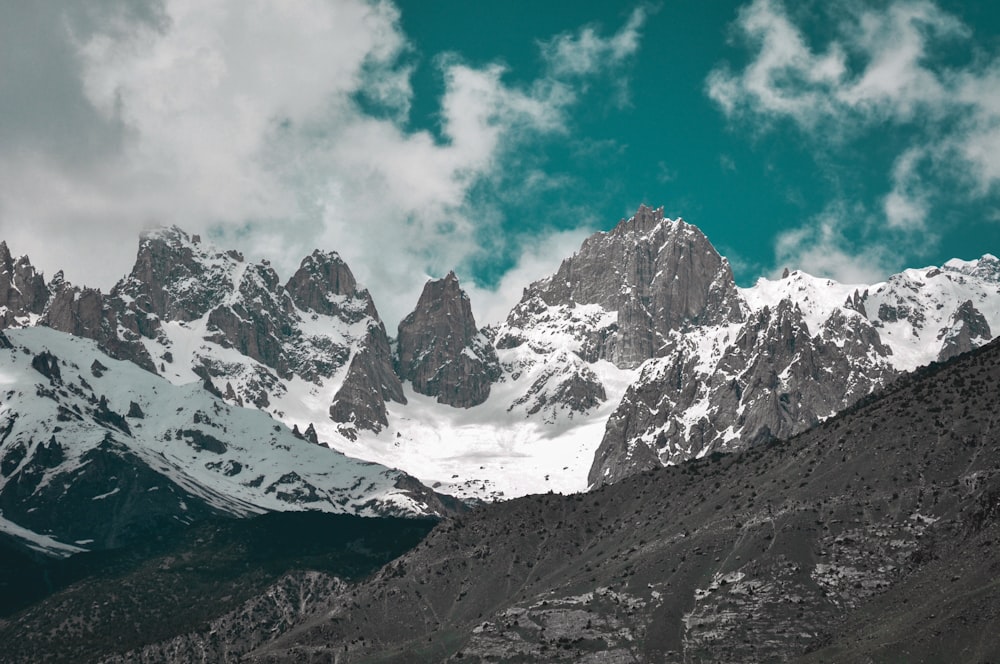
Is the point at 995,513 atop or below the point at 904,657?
atop

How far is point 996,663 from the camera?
6383 inches

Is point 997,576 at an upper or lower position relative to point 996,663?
upper

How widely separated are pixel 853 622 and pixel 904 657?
66.9 feet

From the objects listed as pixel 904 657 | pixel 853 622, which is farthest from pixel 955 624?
pixel 853 622

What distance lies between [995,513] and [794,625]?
95.5 ft

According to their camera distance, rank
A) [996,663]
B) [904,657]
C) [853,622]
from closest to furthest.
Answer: [996,663]
[904,657]
[853,622]

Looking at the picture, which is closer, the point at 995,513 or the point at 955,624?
the point at 955,624

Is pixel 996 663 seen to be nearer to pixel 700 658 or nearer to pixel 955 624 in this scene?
pixel 955 624

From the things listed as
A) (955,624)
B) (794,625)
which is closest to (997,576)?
(955,624)

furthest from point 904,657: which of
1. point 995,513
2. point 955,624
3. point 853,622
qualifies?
point 995,513

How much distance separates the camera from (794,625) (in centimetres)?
19912

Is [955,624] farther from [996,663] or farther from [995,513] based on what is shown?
[995,513]

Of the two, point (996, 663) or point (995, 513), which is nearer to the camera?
point (996, 663)

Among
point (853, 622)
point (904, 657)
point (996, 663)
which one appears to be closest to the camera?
point (996, 663)
